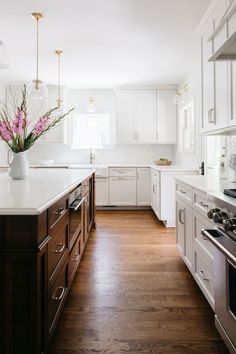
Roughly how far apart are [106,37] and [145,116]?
2.46 meters

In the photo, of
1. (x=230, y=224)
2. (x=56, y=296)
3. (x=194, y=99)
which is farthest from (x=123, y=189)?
(x=230, y=224)

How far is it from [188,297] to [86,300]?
30.3 inches

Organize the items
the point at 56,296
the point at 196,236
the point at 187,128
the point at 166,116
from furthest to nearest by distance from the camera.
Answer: the point at 166,116
the point at 187,128
the point at 196,236
the point at 56,296

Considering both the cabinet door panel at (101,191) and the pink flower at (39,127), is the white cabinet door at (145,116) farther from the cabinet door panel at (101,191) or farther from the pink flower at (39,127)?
the pink flower at (39,127)

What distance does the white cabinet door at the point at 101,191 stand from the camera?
5.59m

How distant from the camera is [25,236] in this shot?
117cm

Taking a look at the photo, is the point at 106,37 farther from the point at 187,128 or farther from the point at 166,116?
the point at 166,116

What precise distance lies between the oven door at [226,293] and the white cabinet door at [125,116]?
4473 millimetres

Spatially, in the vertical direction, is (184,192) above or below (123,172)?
below

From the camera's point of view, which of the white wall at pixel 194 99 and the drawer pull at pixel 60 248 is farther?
the white wall at pixel 194 99

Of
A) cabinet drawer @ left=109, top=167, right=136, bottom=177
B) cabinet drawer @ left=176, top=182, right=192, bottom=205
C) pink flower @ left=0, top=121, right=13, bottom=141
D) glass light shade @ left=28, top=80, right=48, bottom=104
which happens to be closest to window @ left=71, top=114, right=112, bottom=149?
cabinet drawer @ left=109, top=167, right=136, bottom=177

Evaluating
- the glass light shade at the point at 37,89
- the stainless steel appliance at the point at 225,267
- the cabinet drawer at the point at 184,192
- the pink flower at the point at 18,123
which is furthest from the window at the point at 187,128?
the stainless steel appliance at the point at 225,267

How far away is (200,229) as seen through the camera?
208 centimetres

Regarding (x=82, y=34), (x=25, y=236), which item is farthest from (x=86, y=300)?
(x=82, y=34)
